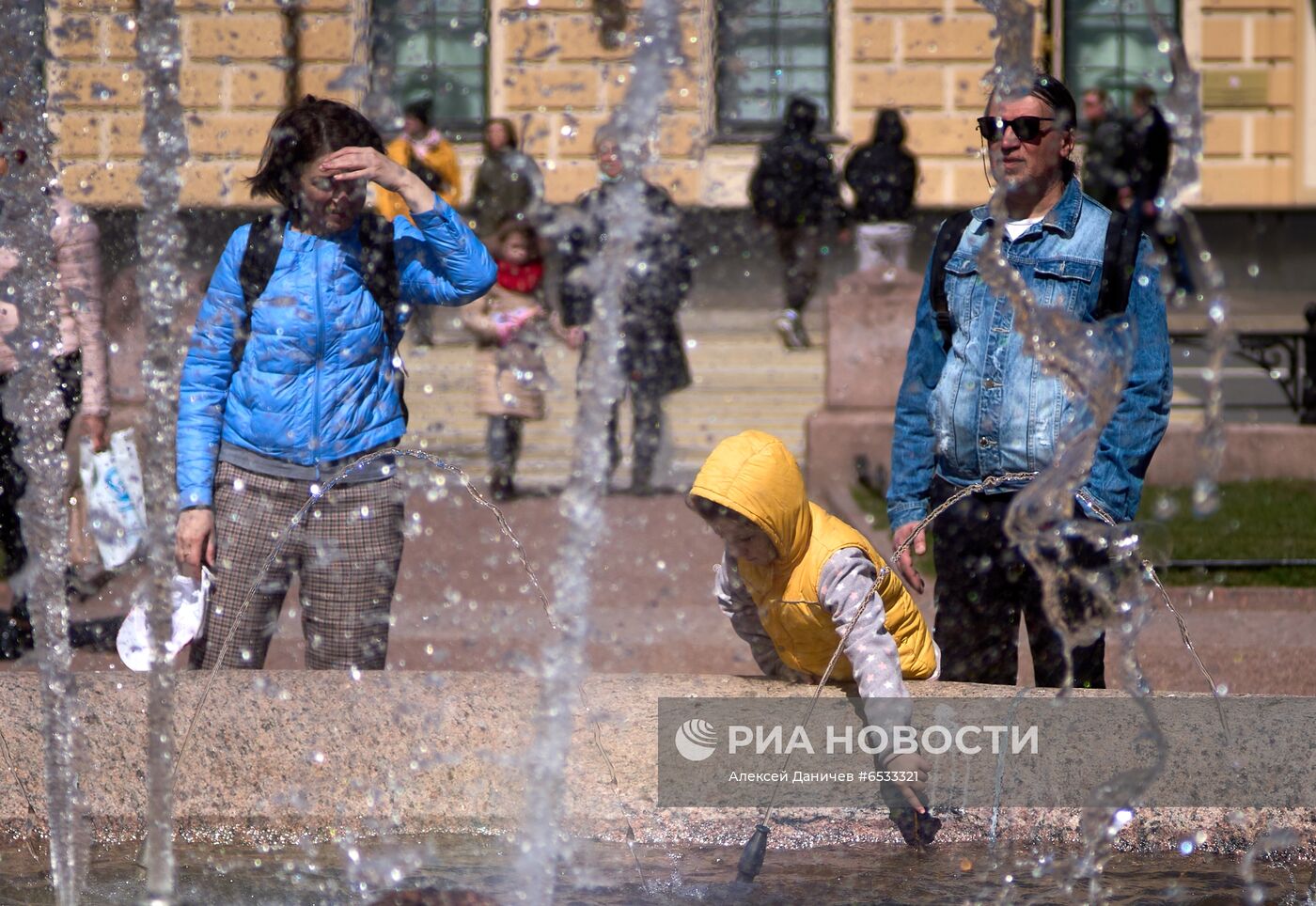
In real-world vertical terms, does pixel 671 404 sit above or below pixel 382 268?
below

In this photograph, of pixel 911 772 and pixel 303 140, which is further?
pixel 303 140

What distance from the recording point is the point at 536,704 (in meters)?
3.90

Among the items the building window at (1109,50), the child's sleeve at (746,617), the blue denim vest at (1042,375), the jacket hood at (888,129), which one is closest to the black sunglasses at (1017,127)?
the blue denim vest at (1042,375)

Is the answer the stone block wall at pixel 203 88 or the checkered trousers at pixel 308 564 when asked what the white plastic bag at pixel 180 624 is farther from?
the stone block wall at pixel 203 88

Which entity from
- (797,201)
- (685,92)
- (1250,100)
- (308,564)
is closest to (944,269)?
(308,564)

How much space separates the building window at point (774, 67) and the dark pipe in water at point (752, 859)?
15.1m

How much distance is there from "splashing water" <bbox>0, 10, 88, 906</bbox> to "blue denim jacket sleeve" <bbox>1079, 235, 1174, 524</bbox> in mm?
2323

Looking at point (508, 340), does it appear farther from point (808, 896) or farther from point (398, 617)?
point (808, 896)

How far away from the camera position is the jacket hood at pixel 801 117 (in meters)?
14.6

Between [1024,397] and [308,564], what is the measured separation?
5.62 feet

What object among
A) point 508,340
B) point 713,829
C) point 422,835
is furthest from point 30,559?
point 508,340

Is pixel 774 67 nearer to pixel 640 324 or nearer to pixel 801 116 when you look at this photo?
pixel 801 116

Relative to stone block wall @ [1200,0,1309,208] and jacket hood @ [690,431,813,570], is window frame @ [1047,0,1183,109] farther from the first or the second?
jacket hood @ [690,431,813,570]

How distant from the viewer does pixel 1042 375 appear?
3.82 meters
